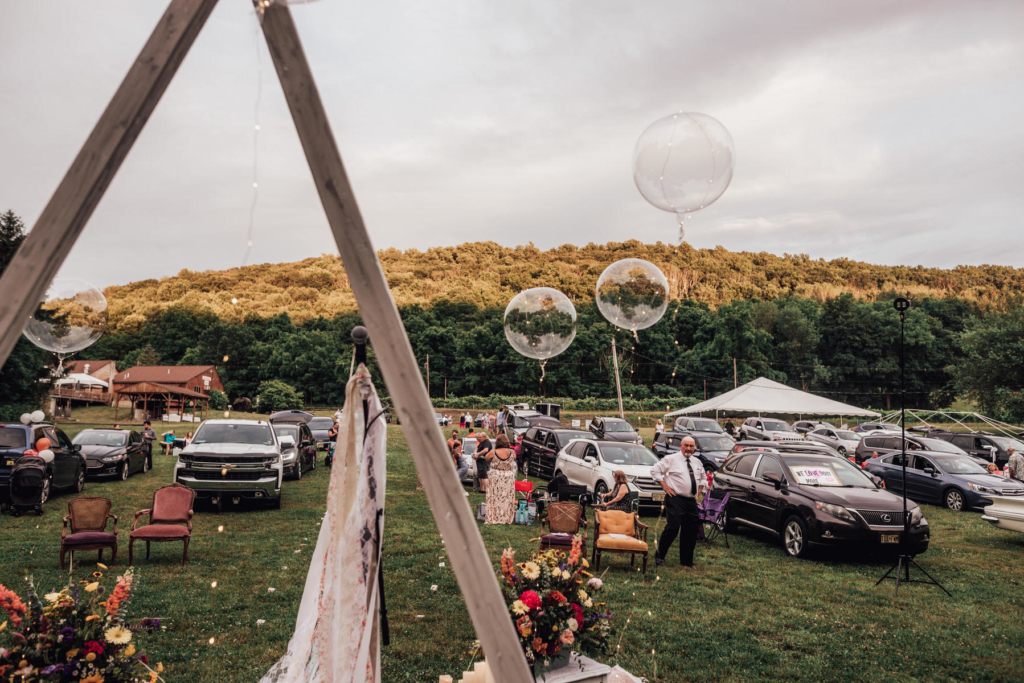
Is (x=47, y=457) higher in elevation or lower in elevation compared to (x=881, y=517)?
higher

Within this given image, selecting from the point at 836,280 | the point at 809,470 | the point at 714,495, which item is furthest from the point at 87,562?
the point at 836,280

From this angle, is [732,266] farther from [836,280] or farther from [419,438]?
[419,438]

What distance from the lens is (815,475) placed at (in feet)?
35.5

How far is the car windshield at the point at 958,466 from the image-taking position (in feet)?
52.7

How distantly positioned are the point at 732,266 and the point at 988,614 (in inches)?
2328

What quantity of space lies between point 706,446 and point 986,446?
10.6m

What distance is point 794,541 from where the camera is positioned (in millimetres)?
10336

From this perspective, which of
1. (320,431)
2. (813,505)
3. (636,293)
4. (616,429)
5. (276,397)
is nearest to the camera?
(813,505)

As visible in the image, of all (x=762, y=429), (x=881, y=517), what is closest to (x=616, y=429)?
(x=762, y=429)

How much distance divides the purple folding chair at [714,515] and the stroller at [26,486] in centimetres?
1297

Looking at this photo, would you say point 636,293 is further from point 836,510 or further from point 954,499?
point 954,499

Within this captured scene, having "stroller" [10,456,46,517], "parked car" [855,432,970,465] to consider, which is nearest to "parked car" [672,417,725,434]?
"parked car" [855,432,970,465]

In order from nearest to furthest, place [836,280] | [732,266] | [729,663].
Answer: [729,663] < [732,266] < [836,280]

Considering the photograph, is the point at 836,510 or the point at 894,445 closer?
the point at 836,510
